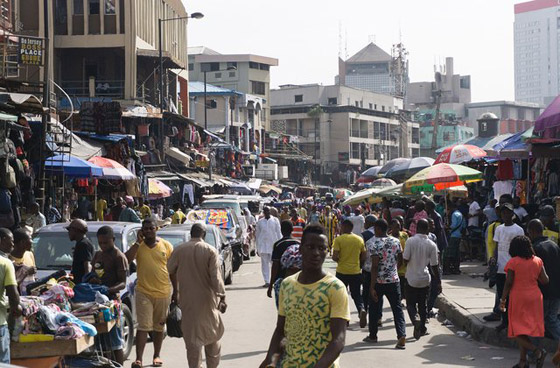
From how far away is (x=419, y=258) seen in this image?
12516mm

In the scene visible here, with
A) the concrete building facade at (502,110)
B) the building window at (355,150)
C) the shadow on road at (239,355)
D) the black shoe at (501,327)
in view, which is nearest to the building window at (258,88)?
the building window at (355,150)

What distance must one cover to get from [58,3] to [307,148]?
6316 centimetres

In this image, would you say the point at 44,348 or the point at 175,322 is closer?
the point at 44,348

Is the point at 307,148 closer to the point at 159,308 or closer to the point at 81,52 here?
the point at 81,52

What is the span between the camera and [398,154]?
379 feet

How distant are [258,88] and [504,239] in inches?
3210

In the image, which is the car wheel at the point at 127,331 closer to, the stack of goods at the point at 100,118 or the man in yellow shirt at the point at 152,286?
the man in yellow shirt at the point at 152,286

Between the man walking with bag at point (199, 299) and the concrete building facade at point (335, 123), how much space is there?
3603 inches

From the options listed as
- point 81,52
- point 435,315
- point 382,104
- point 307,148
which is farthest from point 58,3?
point 382,104

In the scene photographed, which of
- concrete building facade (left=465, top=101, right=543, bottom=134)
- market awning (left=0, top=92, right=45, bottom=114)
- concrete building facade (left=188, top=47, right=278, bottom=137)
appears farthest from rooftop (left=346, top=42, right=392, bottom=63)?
market awning (left=0, top=92, right=45, bottom=114)

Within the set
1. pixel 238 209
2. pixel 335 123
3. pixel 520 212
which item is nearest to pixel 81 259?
pixel 520 212

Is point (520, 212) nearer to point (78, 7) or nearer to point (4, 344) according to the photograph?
point (4, 344)

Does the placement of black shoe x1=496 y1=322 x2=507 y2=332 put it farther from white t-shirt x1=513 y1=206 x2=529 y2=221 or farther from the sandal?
white t-shirt x1=513 y1=206 x2=529 y2=221

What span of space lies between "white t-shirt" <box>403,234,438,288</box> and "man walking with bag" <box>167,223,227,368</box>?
393 cm
